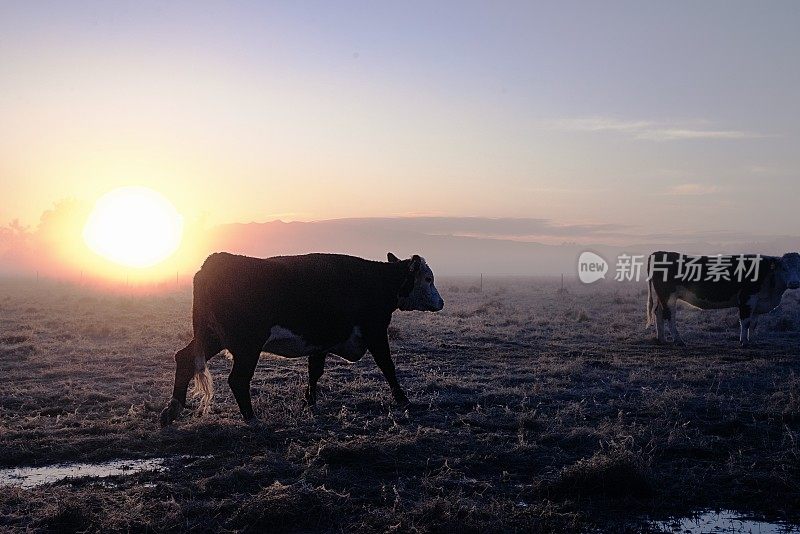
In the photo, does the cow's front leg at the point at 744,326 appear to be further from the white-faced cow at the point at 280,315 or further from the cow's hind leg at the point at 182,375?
the cow's hind leg at the point at 182,375

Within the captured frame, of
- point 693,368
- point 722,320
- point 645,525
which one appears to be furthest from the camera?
point 722,320

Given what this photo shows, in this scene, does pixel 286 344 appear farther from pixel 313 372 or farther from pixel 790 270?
pixel 790 270

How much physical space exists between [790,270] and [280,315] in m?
15.5

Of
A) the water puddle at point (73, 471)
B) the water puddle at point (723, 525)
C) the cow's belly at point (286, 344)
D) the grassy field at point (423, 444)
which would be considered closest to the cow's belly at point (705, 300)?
the grassy field at point (423, 444)

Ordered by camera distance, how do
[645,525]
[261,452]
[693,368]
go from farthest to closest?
[693,368] < [261,452] < [645,525]

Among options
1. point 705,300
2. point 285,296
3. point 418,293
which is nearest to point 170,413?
point 285,296

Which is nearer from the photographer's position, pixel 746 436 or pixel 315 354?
pixel 746 436

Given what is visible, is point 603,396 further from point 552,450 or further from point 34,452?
point 34,452

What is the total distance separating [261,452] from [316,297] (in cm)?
251

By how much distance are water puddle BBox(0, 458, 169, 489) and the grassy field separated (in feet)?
0.62

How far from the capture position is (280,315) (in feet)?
30.2

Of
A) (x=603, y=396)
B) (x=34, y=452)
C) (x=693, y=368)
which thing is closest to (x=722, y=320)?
(x=693, y=368)

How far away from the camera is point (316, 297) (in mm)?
9586

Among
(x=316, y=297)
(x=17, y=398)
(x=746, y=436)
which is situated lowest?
(x=17, y=398)
